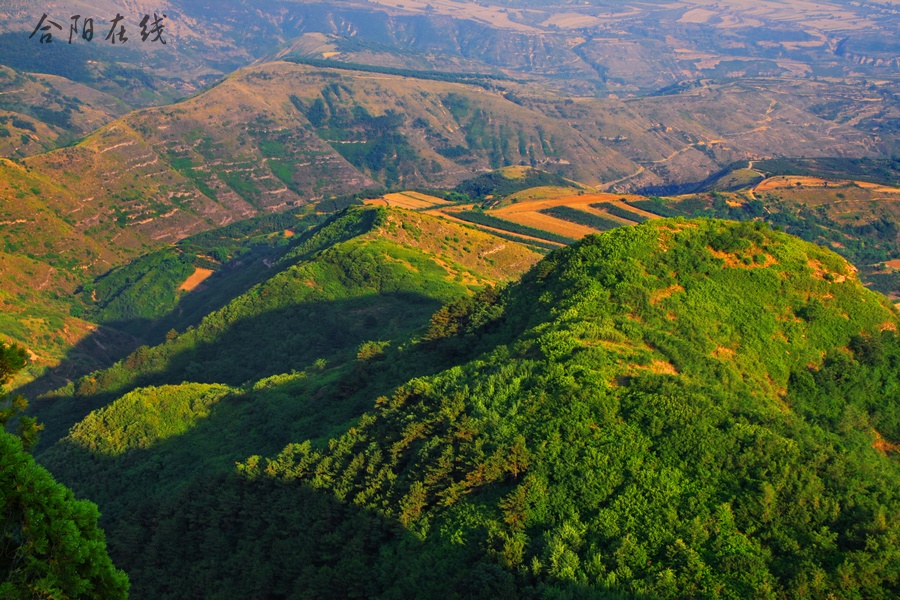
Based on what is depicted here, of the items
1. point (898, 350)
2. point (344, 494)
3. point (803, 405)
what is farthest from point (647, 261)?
point (344, 494)

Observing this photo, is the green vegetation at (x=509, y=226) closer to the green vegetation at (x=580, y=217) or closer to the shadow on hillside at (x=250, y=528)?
the green vegetation at (x=580, y=217)

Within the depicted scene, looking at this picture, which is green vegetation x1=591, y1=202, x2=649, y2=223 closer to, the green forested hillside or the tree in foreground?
the green forested hillside

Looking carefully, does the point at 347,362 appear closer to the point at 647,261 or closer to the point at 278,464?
the point at 278,464

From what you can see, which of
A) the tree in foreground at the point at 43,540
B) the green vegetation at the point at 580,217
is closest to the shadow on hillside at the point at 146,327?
the green vegetation at the point at 580,217

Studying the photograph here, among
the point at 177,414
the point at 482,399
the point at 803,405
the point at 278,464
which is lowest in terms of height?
the point at 177,414

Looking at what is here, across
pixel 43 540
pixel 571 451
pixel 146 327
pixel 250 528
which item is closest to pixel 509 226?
pixel 146 327

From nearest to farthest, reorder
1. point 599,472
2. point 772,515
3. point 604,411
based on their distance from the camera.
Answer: point 772,515, point 599,472, point 604,411

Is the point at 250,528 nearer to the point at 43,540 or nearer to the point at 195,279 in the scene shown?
the point at 43,540

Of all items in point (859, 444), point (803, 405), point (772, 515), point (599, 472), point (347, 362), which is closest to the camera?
point (772, 515)
